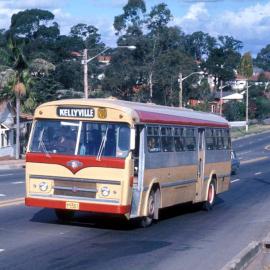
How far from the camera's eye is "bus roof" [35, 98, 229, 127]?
16078mm

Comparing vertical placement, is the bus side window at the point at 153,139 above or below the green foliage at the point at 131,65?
below

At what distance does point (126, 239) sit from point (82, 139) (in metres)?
2.15

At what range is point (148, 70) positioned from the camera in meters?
82.7

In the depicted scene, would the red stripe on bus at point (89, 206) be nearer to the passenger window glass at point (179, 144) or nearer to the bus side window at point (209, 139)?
the passenger window glass at point (179, 144)

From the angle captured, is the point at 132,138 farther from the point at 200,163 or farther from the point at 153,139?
the point at 200,163

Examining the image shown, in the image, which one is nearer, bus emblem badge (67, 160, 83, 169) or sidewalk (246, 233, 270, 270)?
sidewalk (246, 233, 270, 270)

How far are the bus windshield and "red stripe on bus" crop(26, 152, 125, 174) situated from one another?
0.12m

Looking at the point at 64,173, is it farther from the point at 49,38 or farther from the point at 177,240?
the point at 49,38

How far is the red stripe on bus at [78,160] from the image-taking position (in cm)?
1547

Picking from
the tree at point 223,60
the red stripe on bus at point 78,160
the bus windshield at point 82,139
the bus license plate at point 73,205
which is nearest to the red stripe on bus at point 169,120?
the bus windshield at point 82,139

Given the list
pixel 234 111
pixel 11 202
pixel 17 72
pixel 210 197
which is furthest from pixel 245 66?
pixel 11 202

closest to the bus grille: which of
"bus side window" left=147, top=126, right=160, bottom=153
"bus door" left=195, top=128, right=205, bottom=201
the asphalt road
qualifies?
the asphalt road

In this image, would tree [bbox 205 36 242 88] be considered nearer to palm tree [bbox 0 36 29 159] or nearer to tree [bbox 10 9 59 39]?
tree [bbox 10 9 59 39]

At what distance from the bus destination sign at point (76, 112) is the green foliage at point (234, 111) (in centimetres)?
10311
